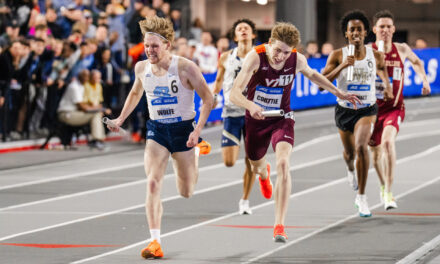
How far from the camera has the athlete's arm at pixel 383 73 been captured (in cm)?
1271

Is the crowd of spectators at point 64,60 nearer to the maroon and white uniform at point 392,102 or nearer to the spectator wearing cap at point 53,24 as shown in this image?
the spectator wearing cap at point 53,24

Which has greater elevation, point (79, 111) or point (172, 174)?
point (79, 111)

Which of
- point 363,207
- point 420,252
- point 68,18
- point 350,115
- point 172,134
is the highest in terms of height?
point 68,18

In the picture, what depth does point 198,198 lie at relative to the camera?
46.0ft

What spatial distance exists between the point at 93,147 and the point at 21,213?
7132mm

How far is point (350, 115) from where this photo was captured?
12594 mm

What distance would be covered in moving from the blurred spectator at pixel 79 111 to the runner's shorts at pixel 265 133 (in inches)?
335

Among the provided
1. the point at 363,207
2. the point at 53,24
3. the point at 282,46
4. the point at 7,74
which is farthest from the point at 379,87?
the point at 53,24

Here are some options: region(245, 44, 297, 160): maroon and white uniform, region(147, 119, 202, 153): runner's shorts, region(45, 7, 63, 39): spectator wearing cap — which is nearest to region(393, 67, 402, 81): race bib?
region(245, 44, 297, 160): maroon and white uniform

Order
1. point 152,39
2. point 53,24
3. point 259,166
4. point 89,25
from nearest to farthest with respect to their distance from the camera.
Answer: point 152,39, point 259,166, point 53,24, point 89,25

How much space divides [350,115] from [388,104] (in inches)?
36.8

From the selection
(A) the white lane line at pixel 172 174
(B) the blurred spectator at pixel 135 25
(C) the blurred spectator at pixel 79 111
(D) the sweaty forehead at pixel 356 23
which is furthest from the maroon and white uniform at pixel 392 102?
(B) the blurred spectator at pixel 135 25

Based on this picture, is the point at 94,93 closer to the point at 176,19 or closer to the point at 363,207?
the point at 176,19

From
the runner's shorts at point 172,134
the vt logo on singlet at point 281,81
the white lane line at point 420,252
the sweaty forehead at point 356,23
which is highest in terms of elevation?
the sweaty forehead at point 356,23
